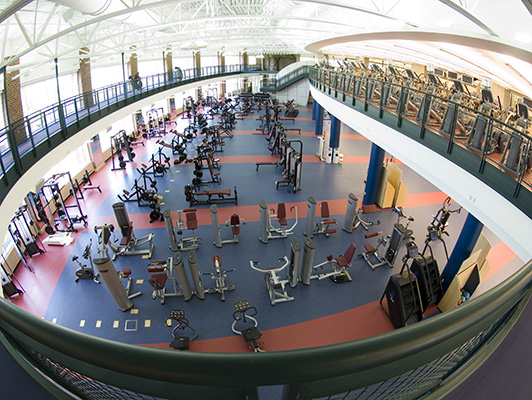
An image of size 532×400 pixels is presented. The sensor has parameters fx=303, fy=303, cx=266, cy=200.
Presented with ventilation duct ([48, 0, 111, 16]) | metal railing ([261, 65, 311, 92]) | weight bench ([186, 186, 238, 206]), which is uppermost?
ventilation duct ([48, 0, 111, 16])

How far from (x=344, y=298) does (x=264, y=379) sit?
661 cm

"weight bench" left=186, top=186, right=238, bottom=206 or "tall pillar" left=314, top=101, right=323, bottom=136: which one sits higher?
"tall pillar" left=314, top=101, right=323, bottom=136

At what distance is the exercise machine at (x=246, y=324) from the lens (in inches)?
217

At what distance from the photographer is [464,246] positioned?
6617 mm

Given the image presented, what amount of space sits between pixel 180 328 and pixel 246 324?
1.32 m

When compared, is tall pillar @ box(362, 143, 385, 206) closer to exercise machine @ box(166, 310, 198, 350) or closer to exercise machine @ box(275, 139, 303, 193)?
exercise machine @ box(275, 139, 303, 193)

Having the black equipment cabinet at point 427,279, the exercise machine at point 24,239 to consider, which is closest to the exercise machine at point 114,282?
the exercise machine at point 24,239

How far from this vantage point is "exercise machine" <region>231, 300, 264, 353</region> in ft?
18.1

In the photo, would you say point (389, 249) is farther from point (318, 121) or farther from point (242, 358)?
point (318, 121)

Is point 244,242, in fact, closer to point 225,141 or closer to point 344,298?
point 344,298

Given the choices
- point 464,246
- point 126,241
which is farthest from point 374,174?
point 126,241

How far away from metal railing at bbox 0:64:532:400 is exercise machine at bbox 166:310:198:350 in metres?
4.70

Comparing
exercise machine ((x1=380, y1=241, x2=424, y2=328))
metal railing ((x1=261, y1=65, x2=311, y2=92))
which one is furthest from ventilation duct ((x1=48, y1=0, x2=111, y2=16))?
metal railing ((x1=261, y1=65, x2=311, y2=92))

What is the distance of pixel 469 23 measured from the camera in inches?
253
